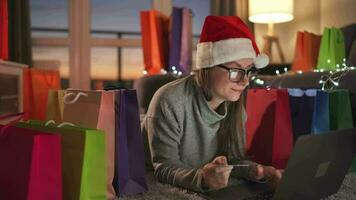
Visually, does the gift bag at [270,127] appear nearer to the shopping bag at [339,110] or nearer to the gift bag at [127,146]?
the shopping bag at [339,110]

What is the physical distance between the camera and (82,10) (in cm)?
359

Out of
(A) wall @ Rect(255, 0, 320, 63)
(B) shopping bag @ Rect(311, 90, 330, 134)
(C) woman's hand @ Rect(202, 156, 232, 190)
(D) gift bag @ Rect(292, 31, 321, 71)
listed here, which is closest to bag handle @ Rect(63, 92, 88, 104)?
(C) woman's hand @ Rect(202, 156, 232, 190)

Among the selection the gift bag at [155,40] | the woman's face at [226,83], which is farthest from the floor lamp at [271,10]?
the woman's face at [226,83]

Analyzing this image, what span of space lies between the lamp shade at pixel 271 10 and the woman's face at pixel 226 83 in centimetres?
184

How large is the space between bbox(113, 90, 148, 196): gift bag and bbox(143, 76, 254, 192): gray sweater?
13 centimetres

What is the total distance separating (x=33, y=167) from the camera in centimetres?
70

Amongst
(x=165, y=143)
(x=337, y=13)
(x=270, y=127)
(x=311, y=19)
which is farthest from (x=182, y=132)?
(x=311, y=19)

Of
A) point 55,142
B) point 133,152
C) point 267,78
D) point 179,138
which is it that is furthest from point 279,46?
point 55,142

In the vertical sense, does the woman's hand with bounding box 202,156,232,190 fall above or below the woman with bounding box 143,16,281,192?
below

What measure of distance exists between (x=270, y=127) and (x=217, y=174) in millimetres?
402

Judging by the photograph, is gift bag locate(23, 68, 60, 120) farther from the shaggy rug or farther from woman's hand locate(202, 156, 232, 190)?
woman's hand locate(202, 156, 232, 190)

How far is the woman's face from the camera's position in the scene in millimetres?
1156

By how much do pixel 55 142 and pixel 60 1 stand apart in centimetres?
328

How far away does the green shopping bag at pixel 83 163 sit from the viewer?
775 millimetres
